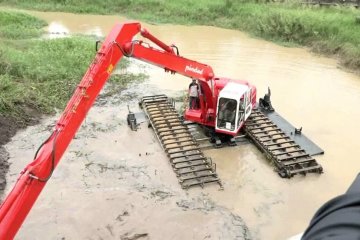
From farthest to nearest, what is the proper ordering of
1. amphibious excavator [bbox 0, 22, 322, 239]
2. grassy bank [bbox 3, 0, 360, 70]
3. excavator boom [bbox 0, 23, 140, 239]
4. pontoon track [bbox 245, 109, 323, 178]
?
1. grassy bank [bbox 3, 0, 360, 70]
2. pontoon track [bbox 245, 109, 323, 178]
3. amphibious excavator [bbox 0, 22, 322, 239]
4. excavator boom [bbox 0, 23, 140, 239]

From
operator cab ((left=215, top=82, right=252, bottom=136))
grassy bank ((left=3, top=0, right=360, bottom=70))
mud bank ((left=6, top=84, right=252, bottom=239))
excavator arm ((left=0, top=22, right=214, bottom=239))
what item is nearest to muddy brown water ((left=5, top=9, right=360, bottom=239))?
mud bank ((left=6, top=84, right=252, bottom=239))

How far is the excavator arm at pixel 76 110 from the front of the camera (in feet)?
13.7

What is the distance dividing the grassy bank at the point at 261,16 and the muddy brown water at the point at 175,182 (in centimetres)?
426

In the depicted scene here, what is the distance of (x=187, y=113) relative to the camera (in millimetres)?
10016

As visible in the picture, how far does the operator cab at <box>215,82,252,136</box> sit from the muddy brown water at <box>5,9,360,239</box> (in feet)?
2.28

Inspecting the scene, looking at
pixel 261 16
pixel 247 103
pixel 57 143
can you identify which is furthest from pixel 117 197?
pixel 261 16

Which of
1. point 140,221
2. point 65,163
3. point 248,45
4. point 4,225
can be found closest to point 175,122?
point 65,163

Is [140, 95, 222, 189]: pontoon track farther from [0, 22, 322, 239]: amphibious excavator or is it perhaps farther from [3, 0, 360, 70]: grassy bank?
[3, 0, 360, 70]: grassy bank

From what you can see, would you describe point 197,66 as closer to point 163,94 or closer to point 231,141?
point 231,141

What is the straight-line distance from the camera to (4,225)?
13.1ft

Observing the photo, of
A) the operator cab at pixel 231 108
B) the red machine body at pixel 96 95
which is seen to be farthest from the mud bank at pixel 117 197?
the red machine body at pixel 96 95

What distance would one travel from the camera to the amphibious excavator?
573 cm

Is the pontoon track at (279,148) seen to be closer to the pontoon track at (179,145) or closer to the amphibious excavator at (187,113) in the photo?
the amphibious excavator at (187,113)

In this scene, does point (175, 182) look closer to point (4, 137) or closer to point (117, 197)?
point (117, 197)
